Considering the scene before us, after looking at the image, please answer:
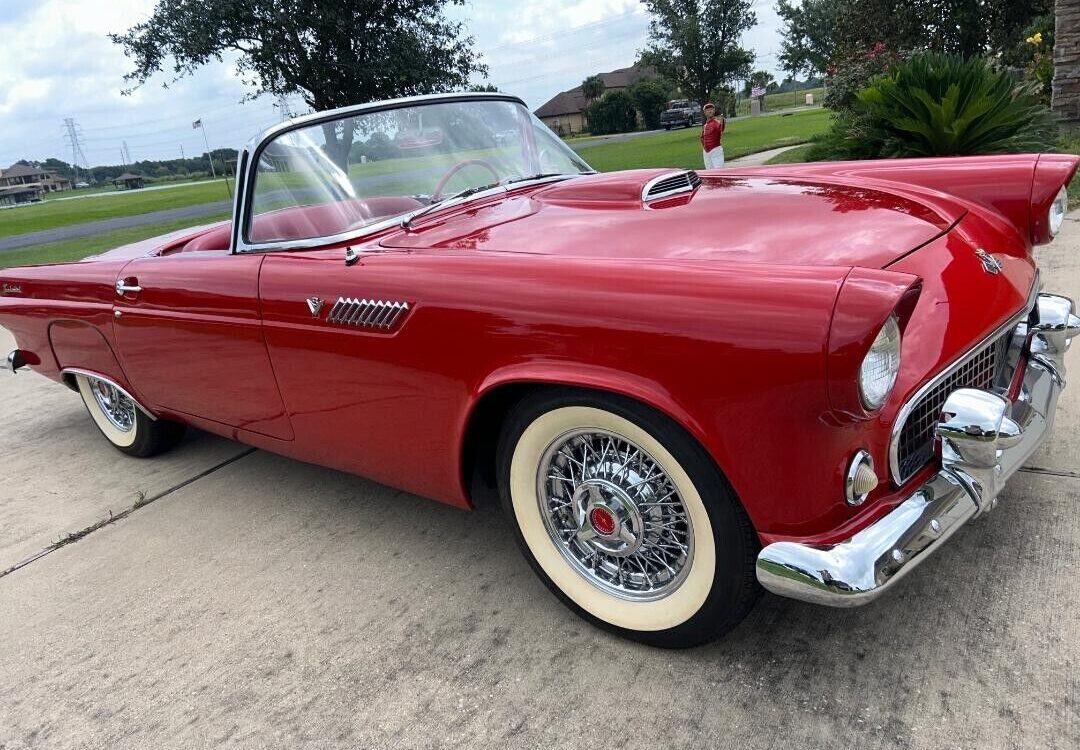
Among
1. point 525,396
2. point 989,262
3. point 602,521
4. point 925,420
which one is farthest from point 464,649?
point 989,262

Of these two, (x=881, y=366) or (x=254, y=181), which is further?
(x=254, y=181)

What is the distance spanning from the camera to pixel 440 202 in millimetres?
2828

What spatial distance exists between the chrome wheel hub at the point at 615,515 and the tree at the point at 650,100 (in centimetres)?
5631

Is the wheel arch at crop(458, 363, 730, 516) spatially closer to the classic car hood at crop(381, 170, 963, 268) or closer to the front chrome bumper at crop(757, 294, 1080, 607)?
the front chrome bumper at crop(757, 294, 1080, 607)

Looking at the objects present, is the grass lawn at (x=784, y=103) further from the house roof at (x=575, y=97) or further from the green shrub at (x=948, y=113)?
the green shrub at (x=948, y=113)

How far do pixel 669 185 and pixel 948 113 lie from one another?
5.30 meters

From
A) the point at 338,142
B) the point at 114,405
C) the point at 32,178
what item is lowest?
the point at 114,405

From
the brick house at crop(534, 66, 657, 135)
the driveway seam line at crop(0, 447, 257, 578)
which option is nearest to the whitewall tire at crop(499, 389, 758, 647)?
the driveway seam line at crop(0, 447, 257, 578)

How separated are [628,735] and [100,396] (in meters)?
3.25

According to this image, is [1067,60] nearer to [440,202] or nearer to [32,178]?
[440,202]

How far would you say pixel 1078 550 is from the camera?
2.21 metres

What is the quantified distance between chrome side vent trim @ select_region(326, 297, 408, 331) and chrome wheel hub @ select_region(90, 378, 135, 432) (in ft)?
6.48

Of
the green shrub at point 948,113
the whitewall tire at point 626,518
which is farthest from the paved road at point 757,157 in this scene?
the whitewall tire at point 626,518

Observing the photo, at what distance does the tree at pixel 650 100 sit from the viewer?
2200 inches
